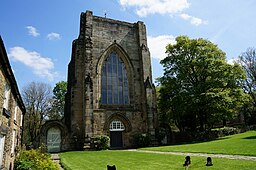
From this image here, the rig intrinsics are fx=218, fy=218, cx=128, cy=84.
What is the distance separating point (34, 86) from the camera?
37625 mm

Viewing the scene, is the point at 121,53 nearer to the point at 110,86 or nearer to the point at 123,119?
the point at 110,86

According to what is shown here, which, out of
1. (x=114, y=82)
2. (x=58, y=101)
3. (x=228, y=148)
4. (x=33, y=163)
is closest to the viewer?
(x=33, y=163)

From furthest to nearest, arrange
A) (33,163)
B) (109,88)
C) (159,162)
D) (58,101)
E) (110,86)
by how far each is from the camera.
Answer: (58,101) < (110,86) < (109,88) < (159,162) < (33,163)

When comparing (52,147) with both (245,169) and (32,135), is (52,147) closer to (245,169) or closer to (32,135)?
(32,135)

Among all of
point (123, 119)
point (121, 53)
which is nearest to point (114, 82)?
point (121, 53)

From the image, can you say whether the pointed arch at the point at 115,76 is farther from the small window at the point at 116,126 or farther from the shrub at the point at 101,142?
the shrub at the point at 101,142

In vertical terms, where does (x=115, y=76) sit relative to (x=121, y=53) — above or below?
below

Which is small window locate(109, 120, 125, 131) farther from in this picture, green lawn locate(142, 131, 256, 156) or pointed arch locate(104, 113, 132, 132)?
green lawn locate(142, 131, 256, 156)

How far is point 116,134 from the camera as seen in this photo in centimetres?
2564

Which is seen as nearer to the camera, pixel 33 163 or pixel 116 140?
pixel 33 163

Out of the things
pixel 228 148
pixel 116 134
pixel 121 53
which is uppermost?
pixel 121 53

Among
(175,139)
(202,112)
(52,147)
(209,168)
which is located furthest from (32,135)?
(209,168)

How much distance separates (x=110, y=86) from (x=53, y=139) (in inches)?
343

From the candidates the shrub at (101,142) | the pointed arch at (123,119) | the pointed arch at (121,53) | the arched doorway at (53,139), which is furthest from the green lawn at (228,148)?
the pointed arch at (121,53)
